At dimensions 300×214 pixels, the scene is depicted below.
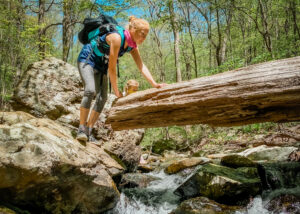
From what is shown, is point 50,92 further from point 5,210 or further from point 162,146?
point 162,146

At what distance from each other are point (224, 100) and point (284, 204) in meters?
2.79

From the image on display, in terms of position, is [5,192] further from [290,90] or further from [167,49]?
[167,49]

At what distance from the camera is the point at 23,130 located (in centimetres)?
292

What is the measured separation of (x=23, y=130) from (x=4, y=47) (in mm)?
12738

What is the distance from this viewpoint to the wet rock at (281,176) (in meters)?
4.60

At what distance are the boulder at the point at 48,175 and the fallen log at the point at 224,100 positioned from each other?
35.0 inches

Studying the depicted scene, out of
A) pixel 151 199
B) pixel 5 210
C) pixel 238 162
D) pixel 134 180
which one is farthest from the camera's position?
pixel 238 162

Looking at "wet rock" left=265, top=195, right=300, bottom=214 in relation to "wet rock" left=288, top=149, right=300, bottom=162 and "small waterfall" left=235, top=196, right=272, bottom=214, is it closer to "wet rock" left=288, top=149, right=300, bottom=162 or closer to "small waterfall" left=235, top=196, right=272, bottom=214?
"small waterfall" left=235, top=196, right=272, bottom=214

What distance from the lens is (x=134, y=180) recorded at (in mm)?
5887

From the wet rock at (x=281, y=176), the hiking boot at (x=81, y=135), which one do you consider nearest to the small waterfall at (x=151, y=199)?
the hiking boot at (x=81, y=135)

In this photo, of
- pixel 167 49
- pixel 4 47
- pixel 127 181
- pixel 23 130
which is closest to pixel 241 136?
pixel 127 181

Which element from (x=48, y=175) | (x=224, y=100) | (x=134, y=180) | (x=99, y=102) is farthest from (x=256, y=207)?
(x=48, y=175)

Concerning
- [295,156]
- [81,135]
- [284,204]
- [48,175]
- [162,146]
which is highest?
[81,135]

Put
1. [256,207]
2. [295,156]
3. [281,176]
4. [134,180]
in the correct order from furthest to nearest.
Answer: [134,180], [295,156], [281,176], [256,207]
